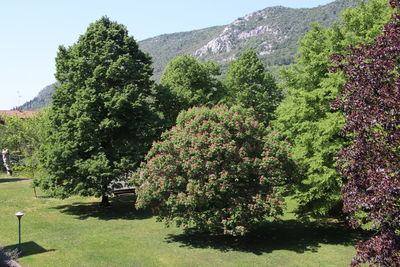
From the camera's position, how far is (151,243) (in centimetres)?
2103

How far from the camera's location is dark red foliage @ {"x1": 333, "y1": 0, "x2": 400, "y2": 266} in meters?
9.84

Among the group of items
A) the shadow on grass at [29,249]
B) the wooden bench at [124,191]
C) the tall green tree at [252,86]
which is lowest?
the wooden bench at [124,191]

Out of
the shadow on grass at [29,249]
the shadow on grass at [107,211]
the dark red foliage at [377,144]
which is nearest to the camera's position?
the dark red foliage at [377,144]

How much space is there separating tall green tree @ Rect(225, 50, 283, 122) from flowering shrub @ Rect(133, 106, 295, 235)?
68.9ft

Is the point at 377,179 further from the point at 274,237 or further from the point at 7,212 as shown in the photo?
the point at 7,212

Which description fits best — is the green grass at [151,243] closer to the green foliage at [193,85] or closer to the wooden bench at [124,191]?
the wooden bench at [124,191]

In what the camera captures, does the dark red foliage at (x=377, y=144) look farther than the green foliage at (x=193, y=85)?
No

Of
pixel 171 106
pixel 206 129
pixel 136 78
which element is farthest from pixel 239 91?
pixel 206 129

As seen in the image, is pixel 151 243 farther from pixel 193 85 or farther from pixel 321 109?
pixel 193 85

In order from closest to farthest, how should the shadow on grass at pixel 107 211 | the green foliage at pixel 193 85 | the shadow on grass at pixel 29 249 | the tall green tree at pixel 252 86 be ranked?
the shadow on grass at pixel 29 249 < the shadow on grass at pixel 107 211 < the green foliage at pixel 193 85 < the tall green tree at pixel 252 86

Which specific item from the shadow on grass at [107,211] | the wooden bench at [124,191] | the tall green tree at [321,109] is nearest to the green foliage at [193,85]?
the wooden bench at [124,191]

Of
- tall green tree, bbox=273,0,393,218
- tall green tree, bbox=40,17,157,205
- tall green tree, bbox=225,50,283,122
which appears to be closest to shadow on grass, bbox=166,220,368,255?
tall green tree, bbox=273,0,393,218

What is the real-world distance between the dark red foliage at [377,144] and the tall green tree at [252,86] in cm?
3017

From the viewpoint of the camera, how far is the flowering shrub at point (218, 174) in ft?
62.7
